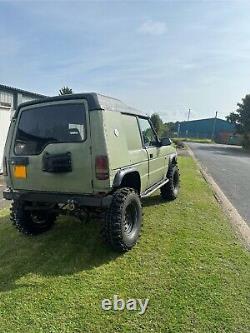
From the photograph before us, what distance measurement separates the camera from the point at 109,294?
322 cm

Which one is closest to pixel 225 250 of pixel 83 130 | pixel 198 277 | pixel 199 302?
pixel 198 277

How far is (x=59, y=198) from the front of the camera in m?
3.84

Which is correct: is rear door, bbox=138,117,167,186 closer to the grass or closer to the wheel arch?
the wheel arch

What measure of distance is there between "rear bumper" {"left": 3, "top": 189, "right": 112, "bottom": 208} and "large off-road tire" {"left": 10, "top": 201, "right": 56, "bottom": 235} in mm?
244

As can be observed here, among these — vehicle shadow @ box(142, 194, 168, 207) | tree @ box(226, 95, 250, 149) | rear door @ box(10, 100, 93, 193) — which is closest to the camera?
rear door @ box(10, 100, 93, 193)

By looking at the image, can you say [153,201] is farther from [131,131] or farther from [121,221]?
[121,221]

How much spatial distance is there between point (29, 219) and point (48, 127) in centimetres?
154

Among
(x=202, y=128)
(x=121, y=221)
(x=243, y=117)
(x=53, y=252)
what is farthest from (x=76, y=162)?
(x=202, y=128)

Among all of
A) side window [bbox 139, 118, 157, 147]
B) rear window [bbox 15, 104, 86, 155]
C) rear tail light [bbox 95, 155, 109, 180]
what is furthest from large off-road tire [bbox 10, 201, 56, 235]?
side window [bbox 139, 118, 157, 147]

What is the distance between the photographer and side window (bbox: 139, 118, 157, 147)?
519cm

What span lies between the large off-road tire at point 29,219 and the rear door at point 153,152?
6.12ft

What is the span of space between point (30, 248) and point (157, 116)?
41.2 metres

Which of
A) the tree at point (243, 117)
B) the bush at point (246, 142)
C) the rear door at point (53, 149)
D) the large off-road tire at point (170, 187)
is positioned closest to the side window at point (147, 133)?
the large off-road tire at point (170, 187)

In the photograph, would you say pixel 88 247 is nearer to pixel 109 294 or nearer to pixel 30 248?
pixel 30 248
